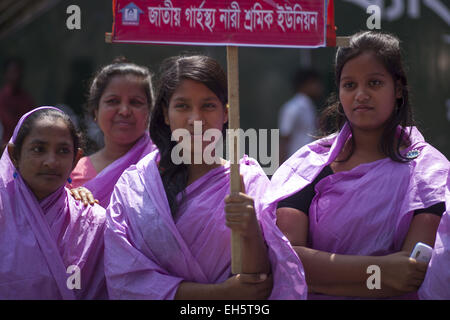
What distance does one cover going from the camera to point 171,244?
2.72 m

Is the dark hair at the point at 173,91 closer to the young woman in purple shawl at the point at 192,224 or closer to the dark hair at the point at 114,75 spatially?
the young woman in purple shawl at the point at 192,224

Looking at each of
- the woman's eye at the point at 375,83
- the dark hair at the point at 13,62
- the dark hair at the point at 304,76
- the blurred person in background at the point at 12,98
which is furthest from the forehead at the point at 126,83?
the dark hair at the point at 13,62

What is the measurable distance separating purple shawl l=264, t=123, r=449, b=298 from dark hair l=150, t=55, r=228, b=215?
1.55ft

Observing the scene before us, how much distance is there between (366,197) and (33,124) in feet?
5.56

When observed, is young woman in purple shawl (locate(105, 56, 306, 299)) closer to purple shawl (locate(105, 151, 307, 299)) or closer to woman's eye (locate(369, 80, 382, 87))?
purple shawl (locate(105, 151, 307, 299))

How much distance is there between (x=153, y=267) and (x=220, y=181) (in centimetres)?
54

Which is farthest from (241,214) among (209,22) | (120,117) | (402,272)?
(120,117)

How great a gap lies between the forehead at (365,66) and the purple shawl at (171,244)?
701 mm

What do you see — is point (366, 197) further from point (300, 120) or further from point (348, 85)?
point (300, 120)

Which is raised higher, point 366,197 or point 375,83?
point 375,83

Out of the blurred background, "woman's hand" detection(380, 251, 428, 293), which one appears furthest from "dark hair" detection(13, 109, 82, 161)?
the blurred background

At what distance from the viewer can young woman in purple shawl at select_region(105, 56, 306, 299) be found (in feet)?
8.56

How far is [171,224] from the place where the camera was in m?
2.73
